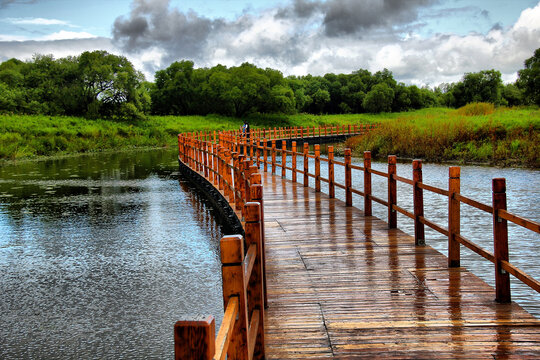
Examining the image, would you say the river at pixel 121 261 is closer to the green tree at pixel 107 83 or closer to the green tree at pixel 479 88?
the green tree at pixel 107 83

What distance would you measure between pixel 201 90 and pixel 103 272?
208 ft

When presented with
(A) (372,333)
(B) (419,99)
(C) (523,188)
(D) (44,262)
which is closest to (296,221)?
(D) (44,262)

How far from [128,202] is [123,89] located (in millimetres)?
37644

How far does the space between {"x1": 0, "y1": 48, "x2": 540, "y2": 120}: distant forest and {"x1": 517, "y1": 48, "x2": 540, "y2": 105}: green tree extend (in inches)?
3.8

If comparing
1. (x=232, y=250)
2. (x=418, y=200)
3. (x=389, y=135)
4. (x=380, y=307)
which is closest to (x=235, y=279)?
(x=232, y=250)

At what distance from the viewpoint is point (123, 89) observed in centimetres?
5053

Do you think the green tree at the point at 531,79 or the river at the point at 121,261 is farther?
the green tree at the point at 531,79

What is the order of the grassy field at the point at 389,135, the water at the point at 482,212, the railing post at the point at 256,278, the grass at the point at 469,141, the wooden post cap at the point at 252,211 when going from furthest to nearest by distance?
the grassy field at the point at 389,135
the grass at the point at 469,141
the water at the point at 482,212
the wooden post cap at the point at 252,211
the railing post at the point at 256,278

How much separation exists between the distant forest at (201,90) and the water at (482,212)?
3522 cm

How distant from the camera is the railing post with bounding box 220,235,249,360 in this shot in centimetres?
250

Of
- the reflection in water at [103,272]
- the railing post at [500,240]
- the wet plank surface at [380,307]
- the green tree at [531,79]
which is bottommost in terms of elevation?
the reflection in water at [103,272]

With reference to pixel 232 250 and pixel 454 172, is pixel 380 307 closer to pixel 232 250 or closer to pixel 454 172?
pixel 454 172

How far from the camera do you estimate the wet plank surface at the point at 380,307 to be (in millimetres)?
3711

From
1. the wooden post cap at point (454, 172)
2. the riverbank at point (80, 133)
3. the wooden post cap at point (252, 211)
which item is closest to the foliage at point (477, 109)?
the riverbank at point (80, 133)
